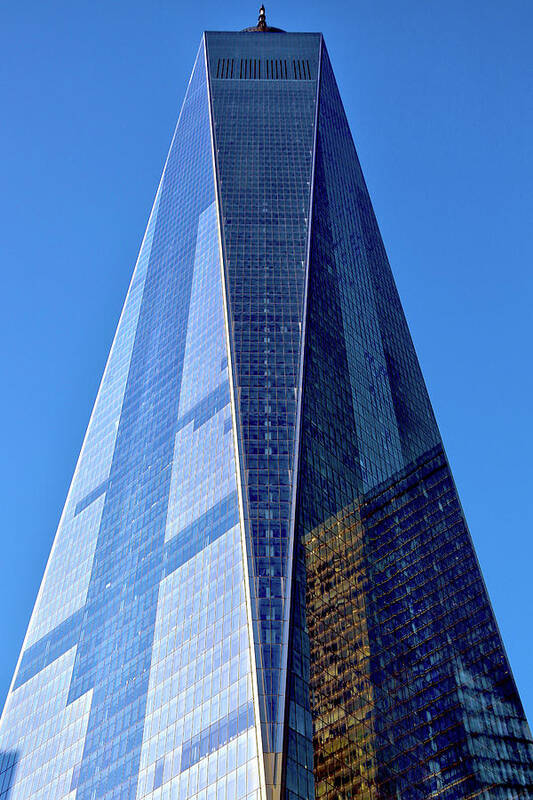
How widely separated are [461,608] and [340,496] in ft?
66.8

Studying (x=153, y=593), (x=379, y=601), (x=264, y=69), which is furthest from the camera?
(x=264, y=69)

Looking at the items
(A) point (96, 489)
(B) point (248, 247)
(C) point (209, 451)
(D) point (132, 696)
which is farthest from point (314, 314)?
(D) point (132, 696)

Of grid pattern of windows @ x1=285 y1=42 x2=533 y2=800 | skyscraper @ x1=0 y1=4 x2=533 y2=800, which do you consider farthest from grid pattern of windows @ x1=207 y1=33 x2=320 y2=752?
grid pattern of windows @ x1=285 y1=42 x2=533 y2=800

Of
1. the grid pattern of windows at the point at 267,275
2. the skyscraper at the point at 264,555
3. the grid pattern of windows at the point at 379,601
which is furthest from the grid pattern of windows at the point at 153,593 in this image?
the grid pattern of windows at the point at 379,601

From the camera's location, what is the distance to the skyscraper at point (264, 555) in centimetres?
8544

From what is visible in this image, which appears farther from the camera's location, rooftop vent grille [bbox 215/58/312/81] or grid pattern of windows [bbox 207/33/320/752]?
rooftop vent grille [bbox 215/58/312/81]

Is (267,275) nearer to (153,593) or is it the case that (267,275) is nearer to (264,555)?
(153,593)

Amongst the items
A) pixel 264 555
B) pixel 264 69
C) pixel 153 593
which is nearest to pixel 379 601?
pixel 264 555

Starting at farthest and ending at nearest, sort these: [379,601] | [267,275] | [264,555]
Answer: [267,275]
[379,601]
[264,555]

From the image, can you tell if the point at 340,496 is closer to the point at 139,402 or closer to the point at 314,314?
the point at 314,314

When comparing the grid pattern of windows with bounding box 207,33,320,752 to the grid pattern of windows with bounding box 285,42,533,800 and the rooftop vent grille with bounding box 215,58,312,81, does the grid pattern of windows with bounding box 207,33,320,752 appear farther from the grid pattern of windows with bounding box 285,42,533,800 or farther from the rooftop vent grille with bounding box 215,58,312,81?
the grid pattern of windows with bounding box 285,42,533,800

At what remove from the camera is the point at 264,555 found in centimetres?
9094

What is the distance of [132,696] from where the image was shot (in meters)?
96.7

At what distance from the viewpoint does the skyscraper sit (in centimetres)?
8544
